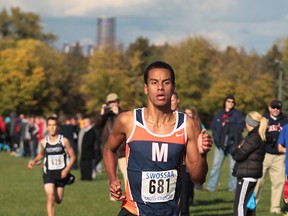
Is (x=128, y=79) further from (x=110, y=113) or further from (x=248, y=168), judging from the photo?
(x=248, y=168)

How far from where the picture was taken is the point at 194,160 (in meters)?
6.04

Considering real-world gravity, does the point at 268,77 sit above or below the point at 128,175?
below

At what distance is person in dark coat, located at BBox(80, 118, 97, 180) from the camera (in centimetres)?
2247

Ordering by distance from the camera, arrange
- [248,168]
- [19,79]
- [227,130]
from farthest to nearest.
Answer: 1. [19,79]
2. [227,130]
3. [248,168]

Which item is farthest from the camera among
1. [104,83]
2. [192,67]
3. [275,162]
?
[104,83]

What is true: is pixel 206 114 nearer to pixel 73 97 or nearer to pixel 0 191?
pixel 73 97

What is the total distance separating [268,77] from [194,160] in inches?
3319

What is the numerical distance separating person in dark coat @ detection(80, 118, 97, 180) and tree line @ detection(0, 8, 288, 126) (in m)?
58.7

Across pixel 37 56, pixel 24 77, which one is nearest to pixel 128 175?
pixel 24 77

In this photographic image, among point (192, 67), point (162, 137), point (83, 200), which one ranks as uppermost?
point (162, 137)

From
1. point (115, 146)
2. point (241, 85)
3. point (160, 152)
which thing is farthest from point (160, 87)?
point (241, 85)

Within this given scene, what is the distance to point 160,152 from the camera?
6012 mm

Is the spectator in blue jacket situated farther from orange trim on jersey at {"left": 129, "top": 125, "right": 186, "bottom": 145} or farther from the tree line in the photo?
the tree line

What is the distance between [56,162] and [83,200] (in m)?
4.26
